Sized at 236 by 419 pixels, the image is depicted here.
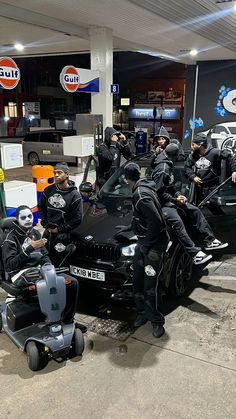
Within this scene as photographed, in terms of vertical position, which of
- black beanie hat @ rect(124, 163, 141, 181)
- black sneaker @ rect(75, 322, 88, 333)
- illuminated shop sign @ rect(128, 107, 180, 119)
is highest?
illuminated shop sign @ rect(128, 107, 180, 119)

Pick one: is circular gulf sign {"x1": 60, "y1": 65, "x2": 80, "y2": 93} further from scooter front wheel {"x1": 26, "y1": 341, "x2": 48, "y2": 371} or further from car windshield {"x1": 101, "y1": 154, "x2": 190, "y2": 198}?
scooter front wheel {"x1": 26, "y1": 341, "x2": 48, "y2": 371}

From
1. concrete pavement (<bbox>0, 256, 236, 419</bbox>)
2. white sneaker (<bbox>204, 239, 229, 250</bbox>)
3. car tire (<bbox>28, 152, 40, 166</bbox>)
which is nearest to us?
concrete pavement (<bbox>0, 256, 236, 419</bbox>)

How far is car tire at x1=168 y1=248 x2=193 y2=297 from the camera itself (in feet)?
14.3

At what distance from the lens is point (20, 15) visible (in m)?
8.21

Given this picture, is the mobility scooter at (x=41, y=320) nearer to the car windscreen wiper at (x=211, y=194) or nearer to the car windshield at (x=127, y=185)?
the car windshield at (x=127, y=185)

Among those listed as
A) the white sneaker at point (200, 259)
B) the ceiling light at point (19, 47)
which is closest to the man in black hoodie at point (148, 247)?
the white sneaker at point (200, 259)

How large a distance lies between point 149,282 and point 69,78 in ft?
18.4

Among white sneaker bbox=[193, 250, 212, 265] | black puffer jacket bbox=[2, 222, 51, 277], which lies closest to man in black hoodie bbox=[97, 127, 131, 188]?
white sneaker bbox=[193, 250, 212, 265]

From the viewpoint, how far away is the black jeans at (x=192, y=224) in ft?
14.2

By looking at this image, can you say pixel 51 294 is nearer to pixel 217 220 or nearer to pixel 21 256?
pixel 21 256

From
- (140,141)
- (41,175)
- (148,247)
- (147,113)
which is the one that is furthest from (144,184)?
(147,113)

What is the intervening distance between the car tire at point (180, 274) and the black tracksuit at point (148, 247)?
495 millimetres

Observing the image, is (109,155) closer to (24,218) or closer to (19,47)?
(24,218)

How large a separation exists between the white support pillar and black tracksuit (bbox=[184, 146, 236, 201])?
4690 mm
